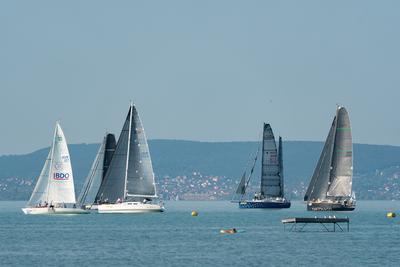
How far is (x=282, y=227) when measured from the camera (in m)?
138

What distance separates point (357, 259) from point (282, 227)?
44705 millimetres

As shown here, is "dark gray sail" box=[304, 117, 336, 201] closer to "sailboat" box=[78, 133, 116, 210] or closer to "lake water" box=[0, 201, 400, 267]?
"sailboat" box=[78, 133, 116, 210]

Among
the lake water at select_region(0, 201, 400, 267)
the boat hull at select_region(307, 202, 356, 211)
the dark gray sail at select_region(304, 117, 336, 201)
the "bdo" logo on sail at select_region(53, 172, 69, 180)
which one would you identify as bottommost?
the lake water at select_region(0, 201, 400, 267)

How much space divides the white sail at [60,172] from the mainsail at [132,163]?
5194 mm

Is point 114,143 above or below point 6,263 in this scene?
above

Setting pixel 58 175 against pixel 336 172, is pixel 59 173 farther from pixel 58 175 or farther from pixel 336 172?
pixel 336 172

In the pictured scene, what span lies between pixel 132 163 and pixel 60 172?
8.86 meters

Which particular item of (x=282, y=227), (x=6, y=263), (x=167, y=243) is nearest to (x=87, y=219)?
(x=282, y=227)

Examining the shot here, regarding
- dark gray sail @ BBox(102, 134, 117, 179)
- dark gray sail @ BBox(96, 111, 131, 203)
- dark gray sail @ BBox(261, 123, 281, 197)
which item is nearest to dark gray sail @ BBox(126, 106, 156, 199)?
dark gray sail @ BBox(96, 111, 131, 203)

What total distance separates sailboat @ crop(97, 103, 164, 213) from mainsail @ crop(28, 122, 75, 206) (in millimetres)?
5024

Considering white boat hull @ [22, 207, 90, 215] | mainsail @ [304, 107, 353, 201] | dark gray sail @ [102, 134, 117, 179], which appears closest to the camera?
white boat hull @ [22, 207, 90, 215]

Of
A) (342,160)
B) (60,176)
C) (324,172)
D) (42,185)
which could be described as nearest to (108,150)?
(60,176)

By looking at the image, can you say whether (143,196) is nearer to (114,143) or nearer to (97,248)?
(114,143)

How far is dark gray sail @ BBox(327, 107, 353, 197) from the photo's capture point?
17400cm
